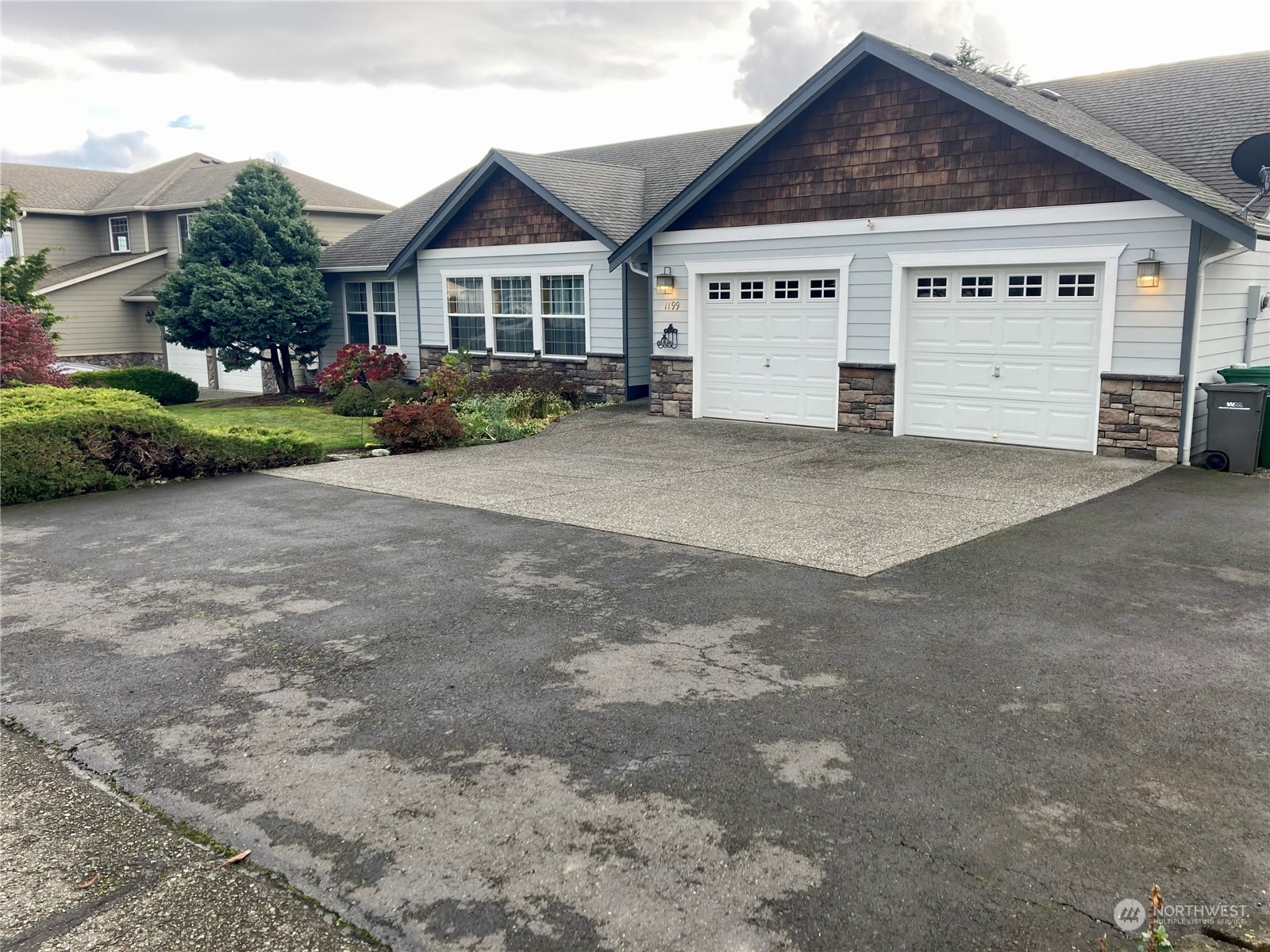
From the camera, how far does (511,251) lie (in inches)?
789

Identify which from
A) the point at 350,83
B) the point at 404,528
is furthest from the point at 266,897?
the point at 350,83

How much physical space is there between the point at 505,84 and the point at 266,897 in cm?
1808

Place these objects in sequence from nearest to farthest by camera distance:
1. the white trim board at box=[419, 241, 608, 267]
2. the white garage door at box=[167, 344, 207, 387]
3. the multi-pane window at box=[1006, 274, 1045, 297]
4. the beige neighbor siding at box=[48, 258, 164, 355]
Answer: the multi-pane window at box=[1006, 274, 1045, 297] < the white trim board at box=[419, 241, 608, 267] < the beige neighbor siding at box=[48, 258, 164, 355] < the white garage door at box=[167, 344, 207, 387]

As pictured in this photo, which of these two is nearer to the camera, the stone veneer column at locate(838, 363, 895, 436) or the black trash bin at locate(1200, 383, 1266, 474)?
the black trash bin at locate(1200, 383, 1266, 474)

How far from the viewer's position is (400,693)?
17.9 ft

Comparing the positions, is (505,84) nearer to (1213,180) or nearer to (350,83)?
(350,83)

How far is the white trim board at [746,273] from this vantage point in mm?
14250

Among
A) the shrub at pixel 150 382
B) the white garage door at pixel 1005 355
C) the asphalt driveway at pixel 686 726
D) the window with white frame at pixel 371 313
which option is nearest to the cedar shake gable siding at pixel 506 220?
the window with white frame at pixel 371 313

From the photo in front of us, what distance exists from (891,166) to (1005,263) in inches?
85.9

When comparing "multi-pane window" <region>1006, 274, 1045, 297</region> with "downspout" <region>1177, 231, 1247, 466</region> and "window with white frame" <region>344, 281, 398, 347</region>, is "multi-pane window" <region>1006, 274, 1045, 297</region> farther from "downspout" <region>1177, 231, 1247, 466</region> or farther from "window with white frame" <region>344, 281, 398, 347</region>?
"window with white frame" <region>344, 281, 398, 347</region>

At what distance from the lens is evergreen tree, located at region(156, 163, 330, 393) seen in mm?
22109

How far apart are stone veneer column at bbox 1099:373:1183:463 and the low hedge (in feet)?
34.7

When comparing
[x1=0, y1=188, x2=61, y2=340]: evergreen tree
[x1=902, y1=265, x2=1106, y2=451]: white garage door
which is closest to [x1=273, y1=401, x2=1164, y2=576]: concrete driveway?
[x1=902, y1=265, x2=1106, y2=451]: white garage door

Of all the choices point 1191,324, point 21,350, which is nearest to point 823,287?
point 1191,324
